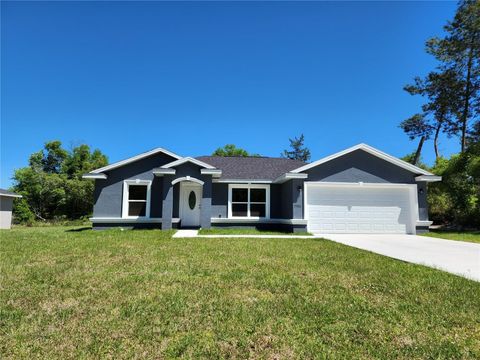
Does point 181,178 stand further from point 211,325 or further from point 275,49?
point 211,325

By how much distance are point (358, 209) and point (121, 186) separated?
499 inches

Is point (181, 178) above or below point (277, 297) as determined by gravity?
above

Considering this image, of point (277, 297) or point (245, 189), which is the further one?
point (245, 189)

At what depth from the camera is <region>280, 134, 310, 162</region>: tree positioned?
4900 cm

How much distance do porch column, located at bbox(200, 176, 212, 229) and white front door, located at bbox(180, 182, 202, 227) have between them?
1.27 m

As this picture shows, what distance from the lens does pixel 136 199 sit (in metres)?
15.2

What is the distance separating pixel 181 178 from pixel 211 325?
1135 centimetres

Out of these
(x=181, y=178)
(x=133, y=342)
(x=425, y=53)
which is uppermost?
(x=425, y=53)

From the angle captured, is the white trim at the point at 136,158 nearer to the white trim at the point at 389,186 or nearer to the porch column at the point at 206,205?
the porch column at the point at 206,205

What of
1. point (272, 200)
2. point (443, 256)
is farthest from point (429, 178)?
point (272, 200)

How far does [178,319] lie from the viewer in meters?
3.56

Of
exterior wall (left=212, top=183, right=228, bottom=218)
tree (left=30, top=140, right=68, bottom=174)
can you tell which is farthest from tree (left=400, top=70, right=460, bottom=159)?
tree (left=30, top=140, right=68, bottom=174)

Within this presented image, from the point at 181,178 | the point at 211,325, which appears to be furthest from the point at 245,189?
the point at 211,325

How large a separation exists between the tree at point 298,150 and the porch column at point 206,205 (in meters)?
36.7
